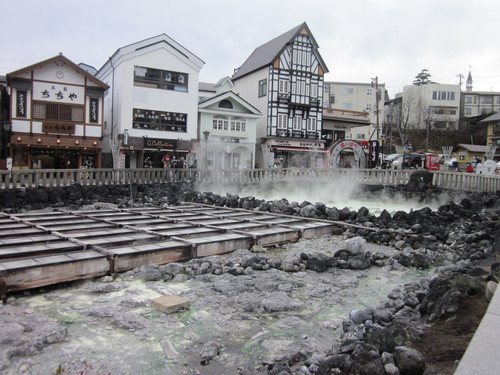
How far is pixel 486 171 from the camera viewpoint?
82.6 ft

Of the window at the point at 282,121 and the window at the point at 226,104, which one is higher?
the window at the point at 226,104

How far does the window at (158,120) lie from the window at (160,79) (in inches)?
77.4

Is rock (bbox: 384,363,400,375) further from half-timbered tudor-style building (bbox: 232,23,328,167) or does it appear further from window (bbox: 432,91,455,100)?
window (bbox: 432,91,455,100)

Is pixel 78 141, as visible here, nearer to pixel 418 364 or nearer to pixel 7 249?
pixel 7 249

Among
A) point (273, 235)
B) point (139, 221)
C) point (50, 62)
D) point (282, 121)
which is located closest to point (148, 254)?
point (273, 235)

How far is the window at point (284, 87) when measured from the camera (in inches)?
1514

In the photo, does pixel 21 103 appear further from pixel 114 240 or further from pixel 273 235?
pixel 273 235

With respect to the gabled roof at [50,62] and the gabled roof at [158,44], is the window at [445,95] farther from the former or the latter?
the gabled roof at [50,62]

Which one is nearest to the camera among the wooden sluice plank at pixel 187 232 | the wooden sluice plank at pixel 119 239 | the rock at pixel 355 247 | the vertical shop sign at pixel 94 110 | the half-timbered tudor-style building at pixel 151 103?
the wooden sluice plank at pixel 119 239

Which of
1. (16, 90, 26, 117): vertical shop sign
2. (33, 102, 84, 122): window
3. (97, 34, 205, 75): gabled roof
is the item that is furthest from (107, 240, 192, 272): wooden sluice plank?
(97, 34, 205, 75): gabled roof

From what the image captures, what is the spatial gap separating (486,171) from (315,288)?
877 inches

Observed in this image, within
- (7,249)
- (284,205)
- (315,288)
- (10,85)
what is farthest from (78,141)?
(315,288)

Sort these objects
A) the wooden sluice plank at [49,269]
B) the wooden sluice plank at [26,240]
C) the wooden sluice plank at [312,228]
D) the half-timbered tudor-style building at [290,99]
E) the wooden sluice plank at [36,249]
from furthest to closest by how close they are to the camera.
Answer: the half-timbered tudor-style building at [290,99] → the wooden sluice plank at [312,228] → the wooden sluice plank at [26,240] → the wooden sluice plank at [36,249] → the wooden sluice plank at [49,269]

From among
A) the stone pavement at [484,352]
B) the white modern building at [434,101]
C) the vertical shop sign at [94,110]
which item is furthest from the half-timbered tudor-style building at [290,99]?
the stone pavement at [484,352]
